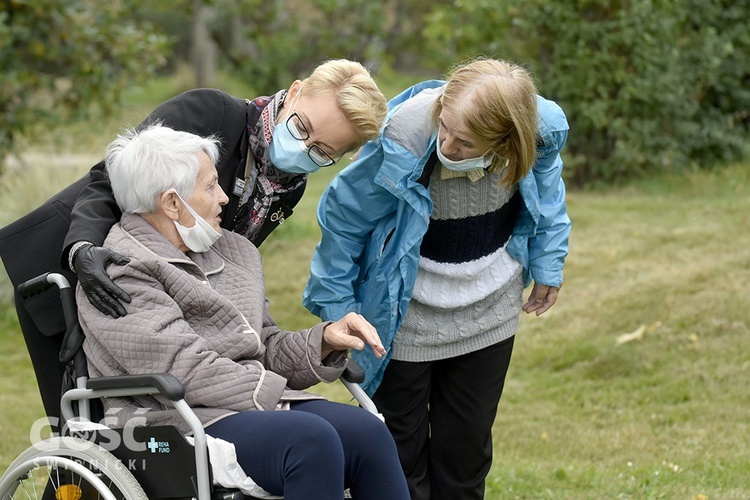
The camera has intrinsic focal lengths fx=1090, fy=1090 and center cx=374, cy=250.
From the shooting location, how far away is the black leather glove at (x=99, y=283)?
2752mm

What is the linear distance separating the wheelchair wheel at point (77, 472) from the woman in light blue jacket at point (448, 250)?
86 centimetres

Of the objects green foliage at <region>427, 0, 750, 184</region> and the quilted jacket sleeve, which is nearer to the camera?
the quilted jacket sleeve

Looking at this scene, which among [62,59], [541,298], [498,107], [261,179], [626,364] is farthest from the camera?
[62,59]

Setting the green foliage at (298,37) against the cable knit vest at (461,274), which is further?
the green foliage at (298,37)

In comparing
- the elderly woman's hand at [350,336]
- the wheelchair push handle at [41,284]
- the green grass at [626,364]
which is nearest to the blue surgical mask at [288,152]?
the elderly woman's hand at [350,336]

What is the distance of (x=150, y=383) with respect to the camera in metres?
2.65

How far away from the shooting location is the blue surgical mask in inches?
123

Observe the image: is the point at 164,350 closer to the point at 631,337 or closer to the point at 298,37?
the point at 631,337

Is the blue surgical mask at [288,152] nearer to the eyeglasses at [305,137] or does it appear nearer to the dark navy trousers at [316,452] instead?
the eyeglasses at [305,137]

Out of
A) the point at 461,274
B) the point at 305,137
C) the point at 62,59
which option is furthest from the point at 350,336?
the point at 62,59

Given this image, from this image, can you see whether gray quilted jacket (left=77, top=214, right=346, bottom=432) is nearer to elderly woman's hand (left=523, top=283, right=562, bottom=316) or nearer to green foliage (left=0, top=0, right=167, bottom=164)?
elderly woman's hand (left=523, top=283, right=562, bottom=316)

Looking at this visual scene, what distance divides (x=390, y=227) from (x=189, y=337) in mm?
774

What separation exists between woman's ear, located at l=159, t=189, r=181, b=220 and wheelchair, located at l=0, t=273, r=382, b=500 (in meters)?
0.32

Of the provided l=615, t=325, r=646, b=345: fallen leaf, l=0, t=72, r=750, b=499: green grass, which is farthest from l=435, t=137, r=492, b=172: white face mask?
l=615, t=325, r=646, b=345: fallen leaf
